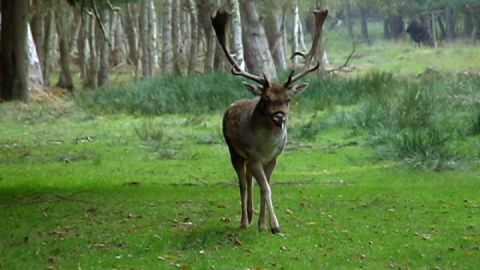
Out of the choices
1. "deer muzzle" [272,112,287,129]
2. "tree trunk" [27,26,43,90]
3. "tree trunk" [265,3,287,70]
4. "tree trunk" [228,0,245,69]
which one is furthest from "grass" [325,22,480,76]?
"deer muzzle" [272,112,287,129]

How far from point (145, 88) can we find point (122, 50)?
32581mm

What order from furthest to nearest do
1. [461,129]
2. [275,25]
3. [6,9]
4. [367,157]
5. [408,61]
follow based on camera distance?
[408,61], [275,25], [6,9], [461,129], [367,157]

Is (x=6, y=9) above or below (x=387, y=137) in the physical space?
above

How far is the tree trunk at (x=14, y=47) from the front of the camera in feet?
87.3

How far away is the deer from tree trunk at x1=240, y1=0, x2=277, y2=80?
17362 millimetres

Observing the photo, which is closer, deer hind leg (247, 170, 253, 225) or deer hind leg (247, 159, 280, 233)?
deer hind leg (247, 159, 280, 233)

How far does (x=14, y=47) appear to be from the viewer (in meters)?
26.9

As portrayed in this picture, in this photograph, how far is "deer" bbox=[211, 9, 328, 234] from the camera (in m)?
10.5

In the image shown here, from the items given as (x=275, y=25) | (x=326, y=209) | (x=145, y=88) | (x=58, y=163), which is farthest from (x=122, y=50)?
(x=326, y=209)

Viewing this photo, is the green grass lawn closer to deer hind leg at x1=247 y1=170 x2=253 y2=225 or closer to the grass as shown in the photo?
deer hind leg at x1=247 y1=170 x2=253 y2=225

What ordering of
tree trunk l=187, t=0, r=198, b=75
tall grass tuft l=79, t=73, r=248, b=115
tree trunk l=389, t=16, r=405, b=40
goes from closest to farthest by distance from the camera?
1. tall grass tuft l=79, t=73, r=248, b=115
2. tree trunk l=187, t=0, r=198, b=75
3. tree trunk l=389, t=16, r=405, b=40

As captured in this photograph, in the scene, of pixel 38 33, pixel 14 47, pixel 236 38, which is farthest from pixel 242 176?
pixel 38 33

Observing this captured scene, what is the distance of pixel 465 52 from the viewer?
159 ft

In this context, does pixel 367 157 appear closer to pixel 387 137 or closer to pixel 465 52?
pixel 387 137
